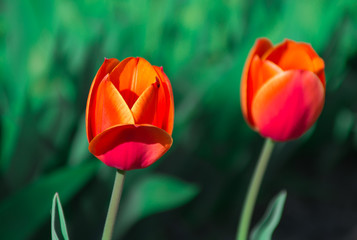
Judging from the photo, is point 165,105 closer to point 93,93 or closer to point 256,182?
point 93,93

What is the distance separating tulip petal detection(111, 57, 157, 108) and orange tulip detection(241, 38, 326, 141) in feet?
0.52

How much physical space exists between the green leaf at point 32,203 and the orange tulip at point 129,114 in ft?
1.11

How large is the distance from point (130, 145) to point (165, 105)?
0.05 m

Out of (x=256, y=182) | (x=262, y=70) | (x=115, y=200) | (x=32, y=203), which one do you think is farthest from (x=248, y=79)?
(x=32, y=203)

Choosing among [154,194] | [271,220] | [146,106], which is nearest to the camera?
[146,106]

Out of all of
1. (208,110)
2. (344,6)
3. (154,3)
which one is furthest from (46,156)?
(344,6)

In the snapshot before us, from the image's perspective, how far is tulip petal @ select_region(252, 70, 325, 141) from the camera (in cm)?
62

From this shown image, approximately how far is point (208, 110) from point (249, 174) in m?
0.26

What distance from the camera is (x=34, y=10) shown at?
50.3 inches

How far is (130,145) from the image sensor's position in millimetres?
518

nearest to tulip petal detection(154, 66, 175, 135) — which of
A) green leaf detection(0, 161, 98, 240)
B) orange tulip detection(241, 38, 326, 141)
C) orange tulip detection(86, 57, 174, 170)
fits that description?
orange tulip detection(86, 57, 174, 170)

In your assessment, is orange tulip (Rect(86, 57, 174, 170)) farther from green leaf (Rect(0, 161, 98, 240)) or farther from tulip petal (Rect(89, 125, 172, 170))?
green leaf (Rect(0, 161, 98, 240))

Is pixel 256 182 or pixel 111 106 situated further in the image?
pixel 256 182

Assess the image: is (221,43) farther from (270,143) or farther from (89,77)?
(270,143)
